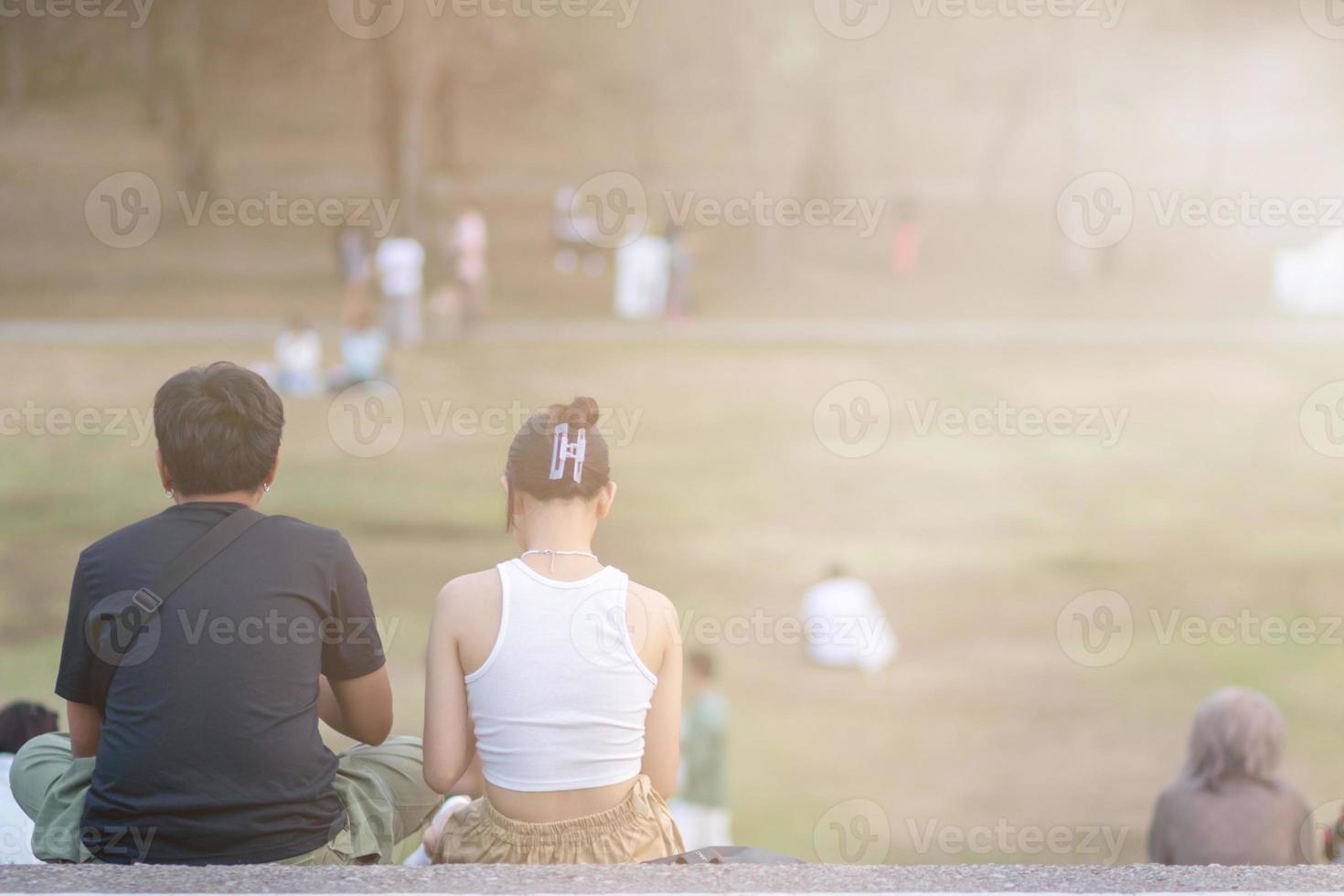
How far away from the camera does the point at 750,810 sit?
34.0 ft

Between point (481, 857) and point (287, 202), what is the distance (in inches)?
1011

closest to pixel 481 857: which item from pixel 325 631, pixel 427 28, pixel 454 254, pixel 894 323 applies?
pixel 325 631

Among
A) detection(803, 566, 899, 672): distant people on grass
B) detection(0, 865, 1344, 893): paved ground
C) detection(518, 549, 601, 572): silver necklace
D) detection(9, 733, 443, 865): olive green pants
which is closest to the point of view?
detection(0, 865, 1344, 893): paved ground

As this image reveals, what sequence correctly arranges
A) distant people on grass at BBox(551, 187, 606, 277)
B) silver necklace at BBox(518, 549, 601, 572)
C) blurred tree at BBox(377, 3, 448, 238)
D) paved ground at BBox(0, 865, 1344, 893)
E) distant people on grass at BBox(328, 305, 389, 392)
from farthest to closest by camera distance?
distant people on grass at BBox(551, 187, 606, 277) → blurred tree at BBox(377, 3, 448, 238) → distant people on grass at BBox(328, 305, 389, 392) → silver necklace at BBox(518, 549, 601, 572) → paved ground at BBox(0, 865, 1344, 893)

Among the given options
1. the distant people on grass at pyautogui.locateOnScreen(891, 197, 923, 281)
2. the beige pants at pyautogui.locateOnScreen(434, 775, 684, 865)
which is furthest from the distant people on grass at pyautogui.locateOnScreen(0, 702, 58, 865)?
the distant people on grass at pyautogui.locateOnScreen(891, 197, 923, 281)

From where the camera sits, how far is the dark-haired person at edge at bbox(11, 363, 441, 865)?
269 centimetres

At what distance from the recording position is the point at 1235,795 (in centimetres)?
412

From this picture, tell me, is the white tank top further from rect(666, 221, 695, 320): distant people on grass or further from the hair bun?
rect(666, 221, 695, 320): distant people on grass

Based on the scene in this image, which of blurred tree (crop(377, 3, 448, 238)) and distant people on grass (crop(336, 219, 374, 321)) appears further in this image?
blurred tree (crop(377, 3, 448, 238))

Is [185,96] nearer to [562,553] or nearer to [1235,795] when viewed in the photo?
[1235,795]

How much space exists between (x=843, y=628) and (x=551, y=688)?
365 inches

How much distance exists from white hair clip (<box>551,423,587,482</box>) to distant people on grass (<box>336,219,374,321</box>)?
58.7 feet

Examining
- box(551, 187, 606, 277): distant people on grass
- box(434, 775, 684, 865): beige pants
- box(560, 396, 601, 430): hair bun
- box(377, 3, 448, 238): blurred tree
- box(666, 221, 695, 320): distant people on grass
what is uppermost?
box(377, 3, 448, 238): blurred tree

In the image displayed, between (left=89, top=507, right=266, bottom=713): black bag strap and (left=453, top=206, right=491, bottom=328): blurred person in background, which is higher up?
(left=453, top=206, right=491, bottom=328): blurred person in background
